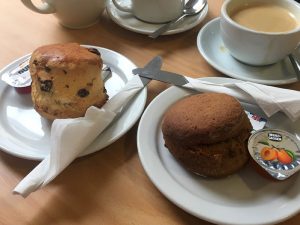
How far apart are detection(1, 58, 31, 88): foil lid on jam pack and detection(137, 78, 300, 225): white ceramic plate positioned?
0.26 meters

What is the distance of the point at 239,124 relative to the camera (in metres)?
0.51

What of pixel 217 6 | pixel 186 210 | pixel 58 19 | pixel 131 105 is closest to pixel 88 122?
pixel 131 105

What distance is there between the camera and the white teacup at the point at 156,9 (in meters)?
0.82

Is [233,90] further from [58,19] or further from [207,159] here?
[58,19]

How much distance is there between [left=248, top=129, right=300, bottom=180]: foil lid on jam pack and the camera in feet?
1.59

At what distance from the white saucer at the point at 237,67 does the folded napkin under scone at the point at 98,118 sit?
0.28ft

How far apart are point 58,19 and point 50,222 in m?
0.56

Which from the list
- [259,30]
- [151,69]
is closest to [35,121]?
[151,69]

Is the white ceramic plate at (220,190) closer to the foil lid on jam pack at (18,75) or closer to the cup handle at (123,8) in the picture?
the foil lid on jam pack at (18,75)

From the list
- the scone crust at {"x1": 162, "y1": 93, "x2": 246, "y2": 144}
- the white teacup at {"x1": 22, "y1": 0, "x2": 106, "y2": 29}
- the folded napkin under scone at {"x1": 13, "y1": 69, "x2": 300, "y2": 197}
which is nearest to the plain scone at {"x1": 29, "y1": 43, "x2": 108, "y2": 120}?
the folded napkin under scone at {"x1": 13, "y1": 69, "x2": 300, "y2": 197}

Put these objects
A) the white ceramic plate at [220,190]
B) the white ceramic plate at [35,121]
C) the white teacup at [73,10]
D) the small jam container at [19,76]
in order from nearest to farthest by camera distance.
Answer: the white ceramic plate at [220,190]
the white ceramic plate at [35,121]
the small jam container at [19,76]
the white teacup at [73,10]

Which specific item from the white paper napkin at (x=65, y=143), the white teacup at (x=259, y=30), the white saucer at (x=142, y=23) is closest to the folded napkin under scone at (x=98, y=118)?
the white paper napkin at (x=65, y=143)

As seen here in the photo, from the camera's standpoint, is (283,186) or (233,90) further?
(233,90)

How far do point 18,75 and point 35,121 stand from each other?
0.12 metres
